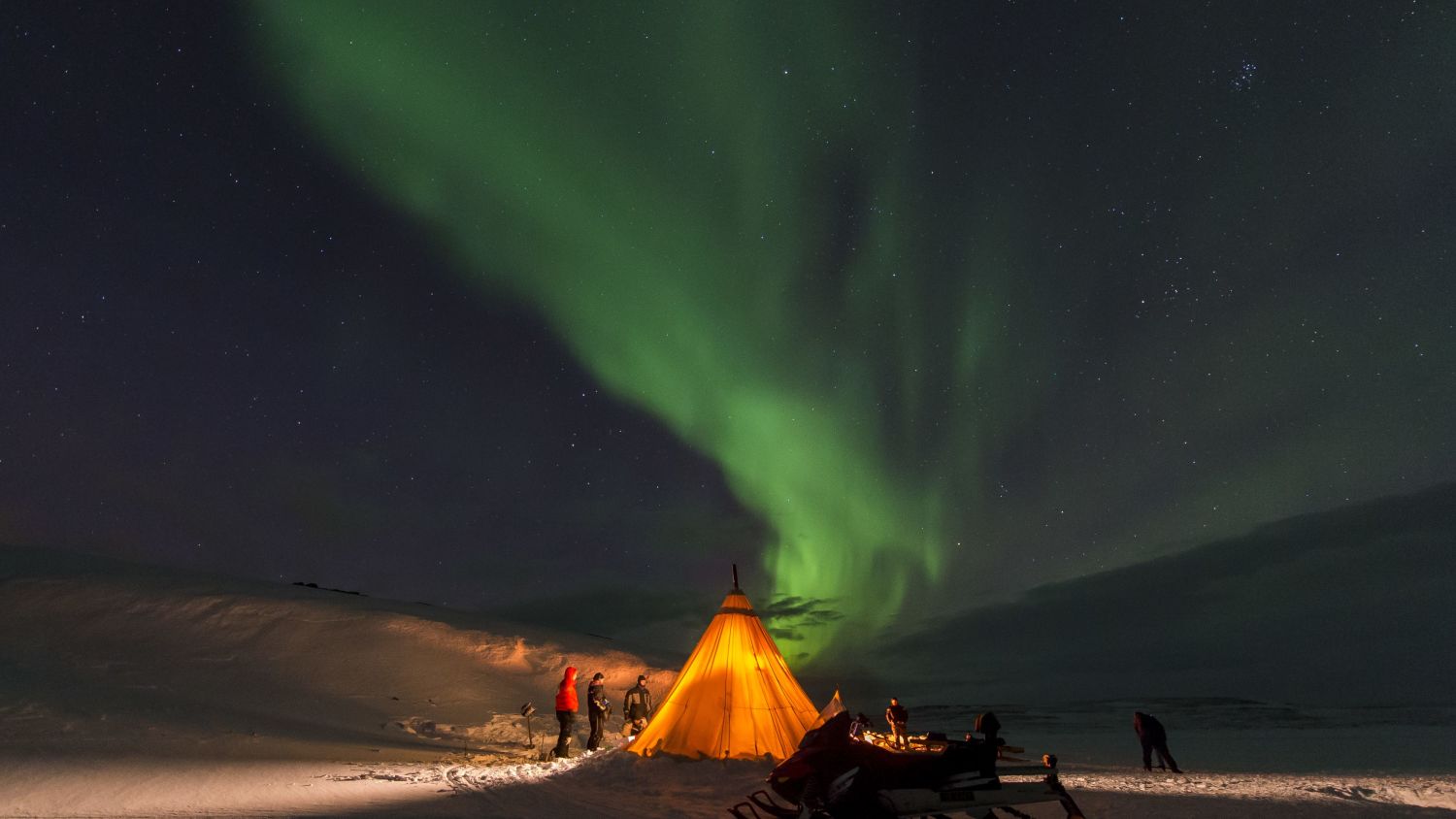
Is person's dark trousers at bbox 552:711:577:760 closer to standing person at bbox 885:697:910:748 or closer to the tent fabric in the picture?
the tent fabric

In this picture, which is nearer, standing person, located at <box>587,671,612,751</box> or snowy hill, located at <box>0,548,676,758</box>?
snowy hill, located at <box>0,548,676,758</box>

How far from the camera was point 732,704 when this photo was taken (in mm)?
14828

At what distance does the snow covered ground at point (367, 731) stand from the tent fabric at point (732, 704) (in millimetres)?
589

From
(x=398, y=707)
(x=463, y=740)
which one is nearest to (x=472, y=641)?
(x=398, y=707)

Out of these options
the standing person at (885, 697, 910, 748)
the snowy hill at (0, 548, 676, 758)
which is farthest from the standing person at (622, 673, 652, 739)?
the standing person at (885, 697, 910, 748)

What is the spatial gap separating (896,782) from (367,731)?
1886cm

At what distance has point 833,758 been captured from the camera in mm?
5445

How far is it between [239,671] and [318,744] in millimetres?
9038

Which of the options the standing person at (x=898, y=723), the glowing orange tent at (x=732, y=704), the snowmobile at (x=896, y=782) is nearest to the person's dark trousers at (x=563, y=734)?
the glowing orange tent at (x=732, y=704)

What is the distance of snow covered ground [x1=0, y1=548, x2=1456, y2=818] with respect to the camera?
34.4ft

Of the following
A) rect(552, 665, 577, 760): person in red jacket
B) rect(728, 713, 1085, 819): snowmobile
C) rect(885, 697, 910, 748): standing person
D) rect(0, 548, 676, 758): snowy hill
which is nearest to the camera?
rect(728, 713, 1085, 819): snowmobile

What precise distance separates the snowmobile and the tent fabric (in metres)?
9.27

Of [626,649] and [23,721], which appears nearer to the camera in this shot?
[23,721]

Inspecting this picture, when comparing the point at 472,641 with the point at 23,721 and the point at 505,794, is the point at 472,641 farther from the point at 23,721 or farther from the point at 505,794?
the point at 505,794
